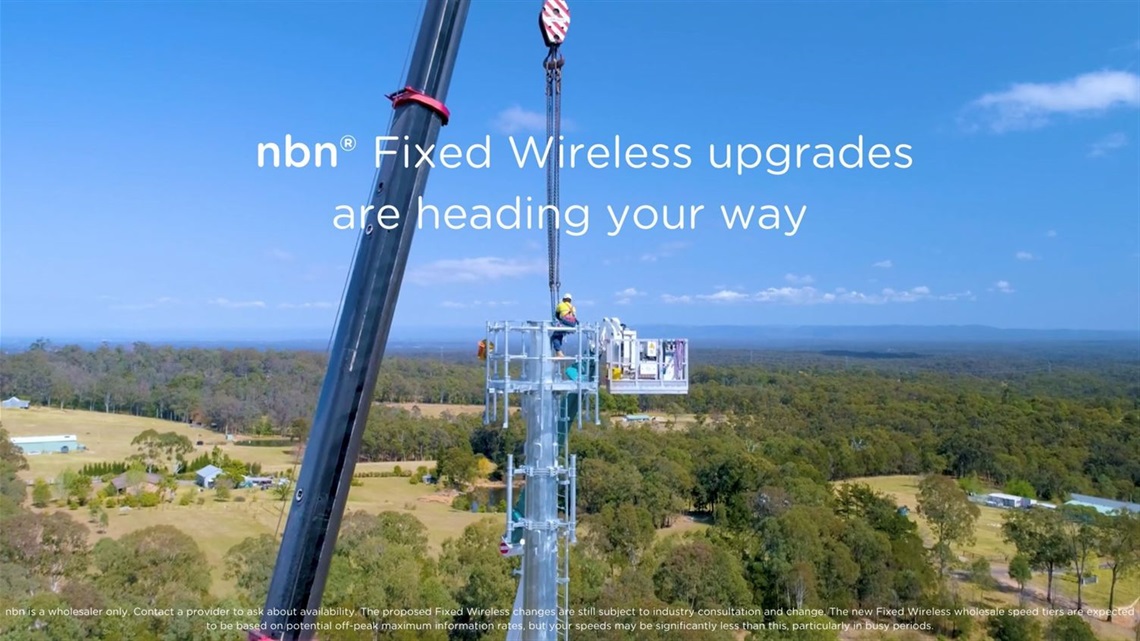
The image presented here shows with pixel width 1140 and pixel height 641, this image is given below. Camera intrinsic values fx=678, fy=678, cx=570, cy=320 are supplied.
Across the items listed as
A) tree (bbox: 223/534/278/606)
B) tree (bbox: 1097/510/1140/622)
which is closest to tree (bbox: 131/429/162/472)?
tree (bbox: 223/534/278/606)

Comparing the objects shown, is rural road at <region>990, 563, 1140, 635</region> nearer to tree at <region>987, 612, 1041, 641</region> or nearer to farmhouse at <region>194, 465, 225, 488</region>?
tree at <region>987, 612, 1041, 641</region>

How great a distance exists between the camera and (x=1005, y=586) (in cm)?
2472

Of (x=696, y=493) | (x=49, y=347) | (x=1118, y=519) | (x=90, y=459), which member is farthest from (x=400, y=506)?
(x=49, y=347)

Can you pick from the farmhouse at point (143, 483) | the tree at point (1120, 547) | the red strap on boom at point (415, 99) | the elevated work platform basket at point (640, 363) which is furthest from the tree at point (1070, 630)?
the farmhouse at point (143, 483)

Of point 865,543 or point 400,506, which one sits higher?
point 865,543

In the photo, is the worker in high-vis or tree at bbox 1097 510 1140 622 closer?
the worker in high-vis

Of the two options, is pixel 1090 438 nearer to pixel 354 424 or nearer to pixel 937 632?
pixel 937 632

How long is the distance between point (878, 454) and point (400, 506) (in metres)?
31.3

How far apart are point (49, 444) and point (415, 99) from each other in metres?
49.2

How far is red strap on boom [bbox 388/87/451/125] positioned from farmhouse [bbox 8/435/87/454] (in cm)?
4698

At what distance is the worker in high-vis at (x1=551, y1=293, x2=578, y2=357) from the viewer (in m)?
7.55

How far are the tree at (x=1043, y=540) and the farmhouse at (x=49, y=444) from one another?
161ft

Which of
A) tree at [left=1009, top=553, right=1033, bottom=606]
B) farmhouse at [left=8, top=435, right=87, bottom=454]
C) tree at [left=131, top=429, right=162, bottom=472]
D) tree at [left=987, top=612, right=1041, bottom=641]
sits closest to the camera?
tree at [left=987, top=612, right=1041, bottom=641]

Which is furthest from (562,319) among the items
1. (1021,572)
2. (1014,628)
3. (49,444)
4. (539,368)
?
(49,444)
